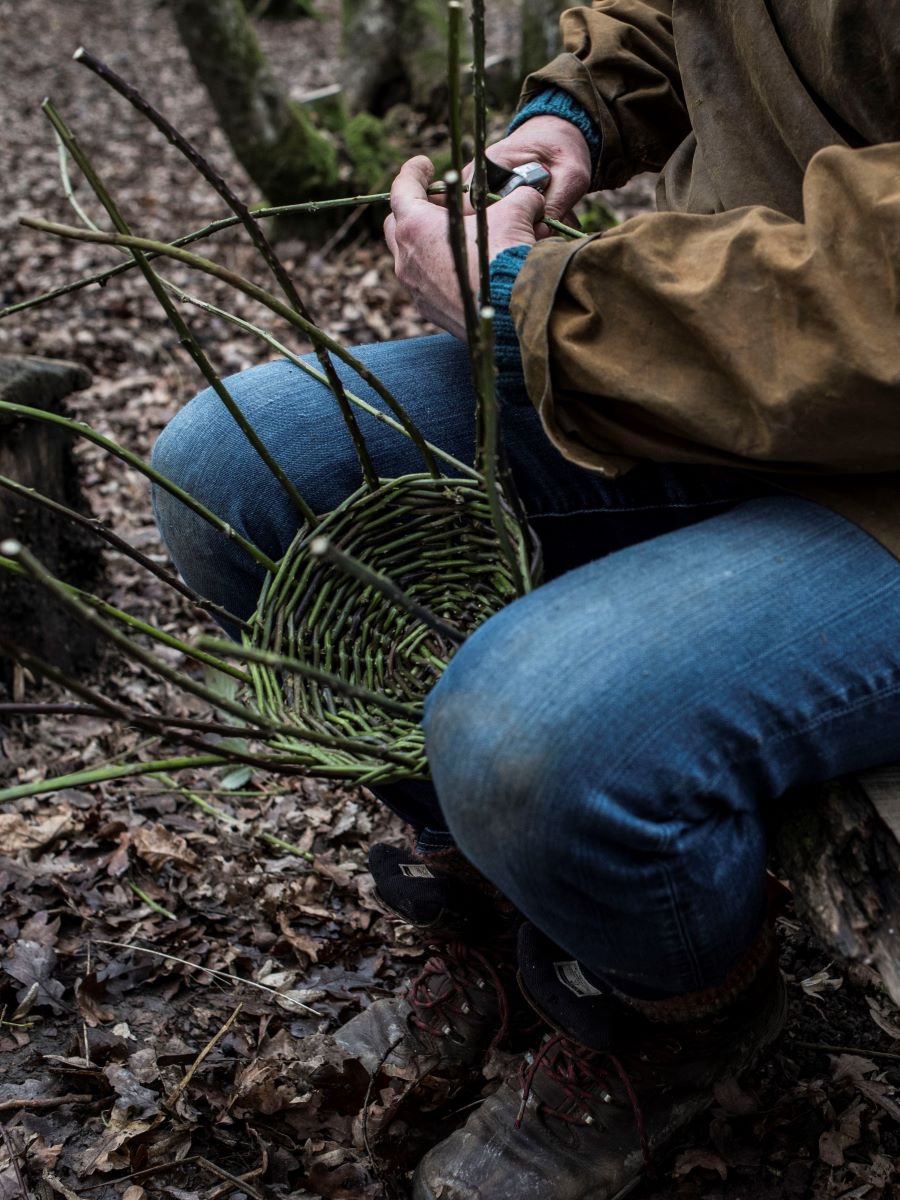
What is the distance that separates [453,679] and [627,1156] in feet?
2.60

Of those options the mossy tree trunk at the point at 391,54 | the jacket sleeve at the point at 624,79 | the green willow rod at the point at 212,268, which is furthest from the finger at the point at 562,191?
the mossy tree trunk at the point at 391,54

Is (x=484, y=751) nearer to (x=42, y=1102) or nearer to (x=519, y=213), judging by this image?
(x=519, y=213)

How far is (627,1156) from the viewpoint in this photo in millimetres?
1477

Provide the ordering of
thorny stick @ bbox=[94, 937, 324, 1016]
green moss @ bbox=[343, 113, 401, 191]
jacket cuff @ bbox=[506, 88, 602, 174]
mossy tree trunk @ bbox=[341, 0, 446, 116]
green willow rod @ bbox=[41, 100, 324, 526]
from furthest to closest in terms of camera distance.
A: mossy tree trunk @ bbox=[341, 0, 446, 116] → green moss @ bbox=[343, 113, 401, 191] → thorny stick @ bbox=[94, 937, 324, 1016] → jacket cuff @ bbox=[506, 88, 602, 174] → green willow rod @ bbox=[41, 100, 324, 526]

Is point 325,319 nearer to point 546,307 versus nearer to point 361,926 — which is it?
point 361,926

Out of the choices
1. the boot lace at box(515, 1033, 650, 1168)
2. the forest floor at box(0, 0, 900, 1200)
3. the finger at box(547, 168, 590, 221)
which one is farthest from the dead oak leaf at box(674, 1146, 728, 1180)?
the finger at box(547, 168, 590, 221)

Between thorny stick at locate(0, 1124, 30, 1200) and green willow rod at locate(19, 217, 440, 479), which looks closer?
green willow rod at locate(19, 217, 440, 479)

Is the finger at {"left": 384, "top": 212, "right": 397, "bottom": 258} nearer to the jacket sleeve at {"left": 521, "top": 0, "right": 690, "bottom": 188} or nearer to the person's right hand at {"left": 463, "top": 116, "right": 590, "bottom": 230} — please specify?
the person's right hand at {"left": 463, "top": 116, "right": 590, "bottom": 230}

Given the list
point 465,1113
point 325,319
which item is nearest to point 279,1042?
point 465,1113

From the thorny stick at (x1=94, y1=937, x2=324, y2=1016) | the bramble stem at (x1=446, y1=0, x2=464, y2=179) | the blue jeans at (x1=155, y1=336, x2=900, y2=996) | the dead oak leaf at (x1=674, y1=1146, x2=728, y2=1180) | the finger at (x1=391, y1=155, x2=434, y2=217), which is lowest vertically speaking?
the dead oak leaf at (x1=674, y1=1146, x2=728, y2=1180)

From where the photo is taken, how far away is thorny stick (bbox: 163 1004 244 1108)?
1687mm

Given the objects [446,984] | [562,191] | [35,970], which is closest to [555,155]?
[562,191]

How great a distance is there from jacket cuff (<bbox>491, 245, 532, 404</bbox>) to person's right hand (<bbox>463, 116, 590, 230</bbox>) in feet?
1.39

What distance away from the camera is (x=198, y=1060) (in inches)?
70.0
